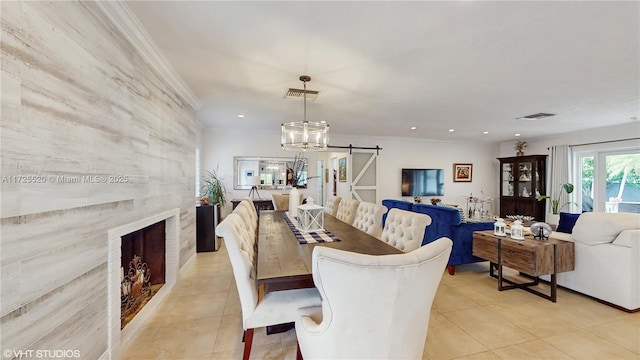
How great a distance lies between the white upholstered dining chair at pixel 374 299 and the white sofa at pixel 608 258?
2.60 meters

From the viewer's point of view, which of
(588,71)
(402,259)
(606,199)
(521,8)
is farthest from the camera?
(606,199)

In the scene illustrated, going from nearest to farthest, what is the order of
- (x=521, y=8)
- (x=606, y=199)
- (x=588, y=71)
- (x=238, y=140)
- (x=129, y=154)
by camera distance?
(x=521, y=8)
(x=129, y=154)
(x=588, y=71)
(x=606, y=199)
(x=238, y=140)

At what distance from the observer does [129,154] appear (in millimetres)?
1919

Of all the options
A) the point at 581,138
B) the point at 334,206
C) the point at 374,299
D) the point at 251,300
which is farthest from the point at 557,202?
the point at 251,300

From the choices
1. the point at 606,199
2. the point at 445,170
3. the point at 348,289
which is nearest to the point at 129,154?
the point at 348,289

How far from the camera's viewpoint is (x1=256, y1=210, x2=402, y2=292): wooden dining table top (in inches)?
56.3

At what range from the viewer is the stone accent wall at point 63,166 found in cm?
104

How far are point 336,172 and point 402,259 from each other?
6.52 m

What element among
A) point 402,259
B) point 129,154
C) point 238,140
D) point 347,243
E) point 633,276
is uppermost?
point 238,140

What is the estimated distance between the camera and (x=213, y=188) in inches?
194

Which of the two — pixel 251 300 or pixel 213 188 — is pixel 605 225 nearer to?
pixel 251 300

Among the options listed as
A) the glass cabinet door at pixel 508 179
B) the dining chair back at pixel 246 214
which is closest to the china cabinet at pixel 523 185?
the glass cabinet door at pixel 508 179

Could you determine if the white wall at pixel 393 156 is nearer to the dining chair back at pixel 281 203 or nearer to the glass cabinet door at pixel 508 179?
the glass cabinet door at pixel 508 179

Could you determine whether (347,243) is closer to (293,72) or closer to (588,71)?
(293,72)
